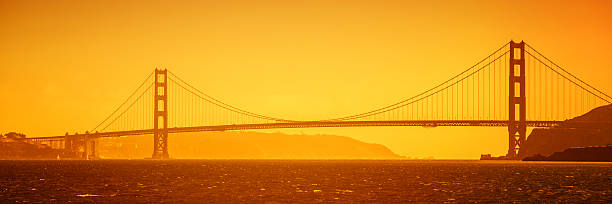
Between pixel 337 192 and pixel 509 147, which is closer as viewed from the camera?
pixel 337 192

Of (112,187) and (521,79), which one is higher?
(521,79)

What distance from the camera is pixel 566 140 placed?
15725 centimetres

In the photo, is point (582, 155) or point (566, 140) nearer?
point (582, 155)

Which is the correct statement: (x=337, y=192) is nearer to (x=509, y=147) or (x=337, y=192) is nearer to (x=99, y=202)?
(x=99, y=202)

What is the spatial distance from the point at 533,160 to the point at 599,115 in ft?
81.6

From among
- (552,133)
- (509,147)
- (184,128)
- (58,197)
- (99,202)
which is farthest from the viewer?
(552,133)

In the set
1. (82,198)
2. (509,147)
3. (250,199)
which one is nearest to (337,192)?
(250,199)

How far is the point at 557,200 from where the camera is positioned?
158ft

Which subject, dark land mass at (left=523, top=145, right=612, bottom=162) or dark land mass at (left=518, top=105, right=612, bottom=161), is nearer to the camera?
dark land mass at (left=523, top=145, right=612, bottom=162)

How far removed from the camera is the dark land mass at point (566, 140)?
146 metres

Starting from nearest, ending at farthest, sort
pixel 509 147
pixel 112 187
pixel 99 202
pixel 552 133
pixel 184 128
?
pixel 99 202, pixel 112 187, pixel 509 147, pixel 184 128, pixel 552 133

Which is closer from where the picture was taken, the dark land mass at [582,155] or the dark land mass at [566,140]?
the dark land mass at [582,155]

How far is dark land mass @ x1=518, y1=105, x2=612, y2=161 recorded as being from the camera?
146m

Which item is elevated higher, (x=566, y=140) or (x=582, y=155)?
(x=566, y=140)
